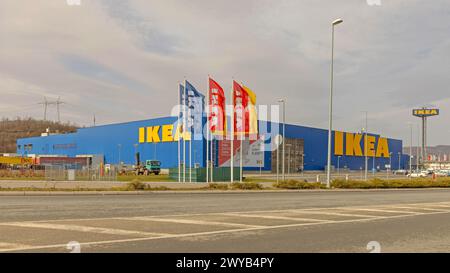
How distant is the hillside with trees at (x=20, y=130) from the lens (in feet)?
571

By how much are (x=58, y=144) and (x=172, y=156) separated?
4730 centimetres

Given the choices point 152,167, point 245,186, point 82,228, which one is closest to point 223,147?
point 152,167

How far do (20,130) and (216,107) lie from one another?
17758cm

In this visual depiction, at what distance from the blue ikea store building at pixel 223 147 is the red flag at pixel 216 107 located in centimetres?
2654

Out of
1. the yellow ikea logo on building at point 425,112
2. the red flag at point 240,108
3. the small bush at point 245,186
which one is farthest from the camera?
the yellow ikea logo on building at point 425,112

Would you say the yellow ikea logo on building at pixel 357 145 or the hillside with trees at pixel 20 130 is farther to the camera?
the hillside with trees at pixel 20 130

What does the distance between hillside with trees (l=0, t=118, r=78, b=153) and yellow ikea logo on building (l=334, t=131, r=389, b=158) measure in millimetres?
123911

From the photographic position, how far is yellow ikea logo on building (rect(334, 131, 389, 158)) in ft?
304

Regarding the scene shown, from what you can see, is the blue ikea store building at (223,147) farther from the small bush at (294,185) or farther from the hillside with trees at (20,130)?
the hillside with trees at (20,130)

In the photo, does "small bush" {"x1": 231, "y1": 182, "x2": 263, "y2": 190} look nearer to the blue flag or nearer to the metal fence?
the blue flag

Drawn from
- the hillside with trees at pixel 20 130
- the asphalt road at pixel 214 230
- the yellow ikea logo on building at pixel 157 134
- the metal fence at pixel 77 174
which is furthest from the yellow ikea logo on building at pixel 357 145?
the hillside with trees at pixel 20 130

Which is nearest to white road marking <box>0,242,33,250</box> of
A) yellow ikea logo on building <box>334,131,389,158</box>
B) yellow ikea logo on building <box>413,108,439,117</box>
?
yellow ikea logo on building <box>334,131,389,158</box>

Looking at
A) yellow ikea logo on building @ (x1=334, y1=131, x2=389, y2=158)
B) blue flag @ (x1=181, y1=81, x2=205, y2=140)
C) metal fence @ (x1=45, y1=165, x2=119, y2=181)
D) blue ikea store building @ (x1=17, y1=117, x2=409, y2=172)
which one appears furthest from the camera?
yellow ikea logo on building @ (x1=334, y1=131, x2=389, y2=158)
